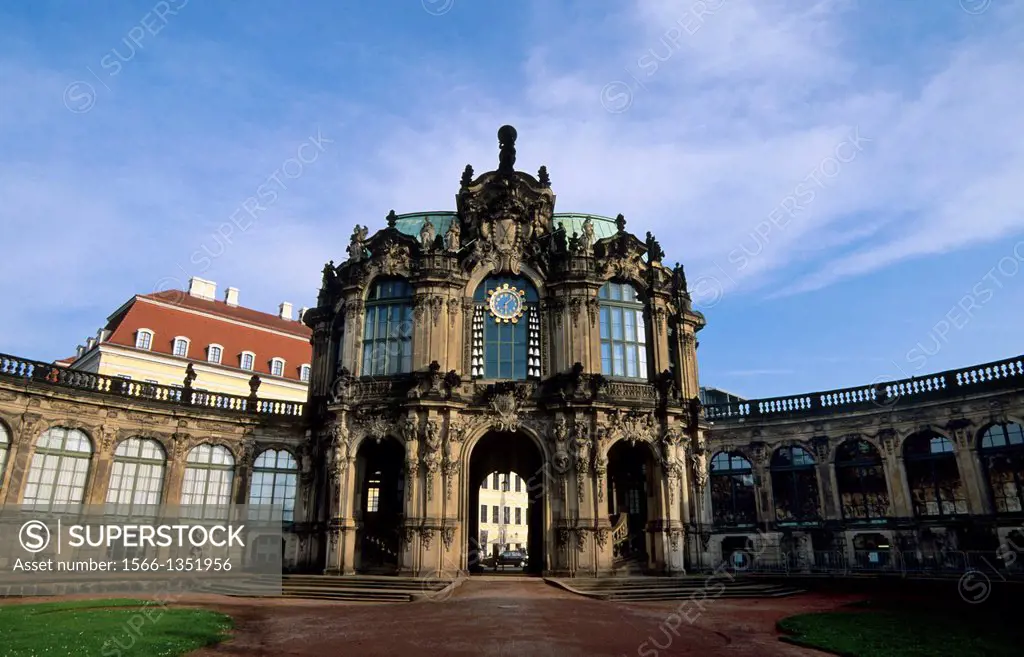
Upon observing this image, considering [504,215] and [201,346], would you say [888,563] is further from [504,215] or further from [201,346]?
[201,346]

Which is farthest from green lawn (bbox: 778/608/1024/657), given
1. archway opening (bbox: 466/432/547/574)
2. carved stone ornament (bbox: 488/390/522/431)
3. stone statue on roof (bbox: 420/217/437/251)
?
stone statue on roof (bbox: 420/217/437/251)

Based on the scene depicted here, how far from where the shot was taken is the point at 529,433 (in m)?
33.3

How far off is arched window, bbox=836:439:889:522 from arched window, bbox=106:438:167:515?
36383 millimetres

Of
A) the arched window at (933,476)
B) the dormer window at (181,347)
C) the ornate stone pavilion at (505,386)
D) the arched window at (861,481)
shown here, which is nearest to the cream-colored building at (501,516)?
the dormer window at (181,347)

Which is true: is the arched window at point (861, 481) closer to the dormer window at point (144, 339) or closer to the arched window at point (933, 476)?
the arched window at point (933, 476)

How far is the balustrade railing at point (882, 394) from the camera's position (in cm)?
3238

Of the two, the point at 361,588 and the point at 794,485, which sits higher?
the point at 794,485

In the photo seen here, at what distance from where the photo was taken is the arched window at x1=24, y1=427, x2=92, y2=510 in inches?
1256

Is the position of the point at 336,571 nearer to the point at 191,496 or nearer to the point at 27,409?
the point at 191,496

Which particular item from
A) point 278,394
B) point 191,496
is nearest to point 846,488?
point 191,496

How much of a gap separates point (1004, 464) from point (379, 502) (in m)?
30.9

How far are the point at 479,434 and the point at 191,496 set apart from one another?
53.3ft

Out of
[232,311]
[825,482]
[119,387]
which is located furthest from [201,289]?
[825,482]

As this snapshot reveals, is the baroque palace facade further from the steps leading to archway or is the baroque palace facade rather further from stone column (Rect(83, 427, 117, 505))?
the steps leading to archway
